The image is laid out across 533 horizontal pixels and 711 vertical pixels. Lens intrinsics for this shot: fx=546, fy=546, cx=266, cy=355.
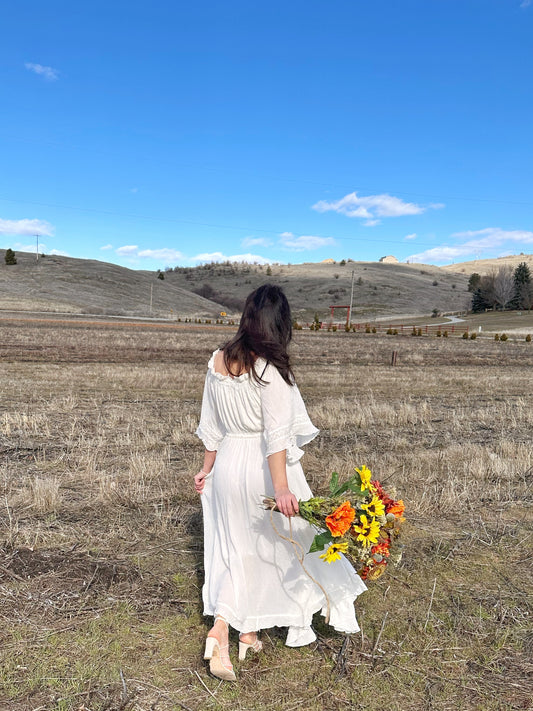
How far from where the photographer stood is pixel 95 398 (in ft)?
38.7

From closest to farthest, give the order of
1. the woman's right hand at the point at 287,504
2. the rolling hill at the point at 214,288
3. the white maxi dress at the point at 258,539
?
the woman's right hand at the point at 287,504
the white maxi dress at the point at 258,539
the rolling hill at the point at 214,288

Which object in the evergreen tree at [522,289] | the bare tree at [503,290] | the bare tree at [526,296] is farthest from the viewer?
the bare tree at [503,290]

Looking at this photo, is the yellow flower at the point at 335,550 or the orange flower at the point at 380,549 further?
the orange flower at the point at 380,549

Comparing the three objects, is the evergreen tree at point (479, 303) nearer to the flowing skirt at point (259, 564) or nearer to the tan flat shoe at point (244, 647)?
the flowing skirt at point (259, 564)

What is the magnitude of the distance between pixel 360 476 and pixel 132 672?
171cm

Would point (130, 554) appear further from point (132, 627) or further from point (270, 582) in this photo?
point (270, 582)

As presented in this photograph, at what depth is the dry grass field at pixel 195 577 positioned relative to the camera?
9.92 ft

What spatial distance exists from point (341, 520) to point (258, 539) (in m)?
0.65

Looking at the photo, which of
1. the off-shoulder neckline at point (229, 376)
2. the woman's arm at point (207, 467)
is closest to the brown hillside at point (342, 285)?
Answer: the woman's arm at point (207, 467)

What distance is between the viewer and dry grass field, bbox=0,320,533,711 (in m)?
3.02

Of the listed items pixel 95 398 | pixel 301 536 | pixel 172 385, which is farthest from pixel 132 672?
pixel 172 385

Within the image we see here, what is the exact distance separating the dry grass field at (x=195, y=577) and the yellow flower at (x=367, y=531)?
874 mm

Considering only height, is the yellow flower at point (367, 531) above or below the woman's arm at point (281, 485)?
below

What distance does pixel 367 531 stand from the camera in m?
2.95
